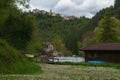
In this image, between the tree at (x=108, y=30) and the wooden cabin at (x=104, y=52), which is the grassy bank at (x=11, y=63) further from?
the tree at (x=108, y=30)

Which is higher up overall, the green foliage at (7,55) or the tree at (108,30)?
the tree at (108,30)

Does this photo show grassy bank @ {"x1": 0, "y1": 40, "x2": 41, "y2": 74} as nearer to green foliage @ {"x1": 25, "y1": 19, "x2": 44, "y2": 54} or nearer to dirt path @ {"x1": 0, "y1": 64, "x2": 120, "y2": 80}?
dirt path @ {"x1": 0, "y1": 64, "x2": 120, "y2": 80}

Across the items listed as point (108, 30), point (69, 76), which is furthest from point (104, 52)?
point (69, 76)

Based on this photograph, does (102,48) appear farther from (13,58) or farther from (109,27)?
(13,58)

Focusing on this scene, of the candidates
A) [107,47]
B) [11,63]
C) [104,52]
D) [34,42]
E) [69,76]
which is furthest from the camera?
[34,42]

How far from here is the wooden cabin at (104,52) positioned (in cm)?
6488

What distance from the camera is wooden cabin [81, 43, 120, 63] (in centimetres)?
6488

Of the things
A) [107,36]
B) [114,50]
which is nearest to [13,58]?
[114,50]

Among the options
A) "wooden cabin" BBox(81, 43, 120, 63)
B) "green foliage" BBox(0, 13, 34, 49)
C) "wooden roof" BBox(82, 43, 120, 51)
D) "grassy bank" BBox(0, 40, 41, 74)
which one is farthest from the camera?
"green foliage" BBox(0, 13, 34, 49)

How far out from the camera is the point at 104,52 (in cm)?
6662

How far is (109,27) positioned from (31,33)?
31238 millimetres

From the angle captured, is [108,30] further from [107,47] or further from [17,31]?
[17,31]

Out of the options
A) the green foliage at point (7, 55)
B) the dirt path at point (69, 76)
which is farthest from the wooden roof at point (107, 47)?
the green foliage at point (7, 55)

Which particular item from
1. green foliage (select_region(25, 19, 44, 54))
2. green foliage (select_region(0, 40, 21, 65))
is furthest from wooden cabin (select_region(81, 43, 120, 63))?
green foliage (select_region(0, 40, 21, 65))
